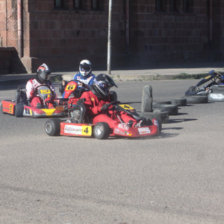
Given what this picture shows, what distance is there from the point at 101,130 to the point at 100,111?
64 cm

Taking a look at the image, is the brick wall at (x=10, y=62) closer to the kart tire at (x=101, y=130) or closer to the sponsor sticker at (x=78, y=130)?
the sponsor sticker at (x=78, y=130)

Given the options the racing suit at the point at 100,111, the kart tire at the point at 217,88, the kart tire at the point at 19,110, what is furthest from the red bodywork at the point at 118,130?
the kart tire at the point at 217,88

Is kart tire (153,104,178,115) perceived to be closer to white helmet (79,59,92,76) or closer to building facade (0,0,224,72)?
white helmet (79,59,92,76)

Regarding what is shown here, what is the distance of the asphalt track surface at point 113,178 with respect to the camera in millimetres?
6086

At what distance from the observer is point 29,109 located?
1363cm

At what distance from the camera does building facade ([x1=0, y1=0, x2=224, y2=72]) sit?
2781 centimetres

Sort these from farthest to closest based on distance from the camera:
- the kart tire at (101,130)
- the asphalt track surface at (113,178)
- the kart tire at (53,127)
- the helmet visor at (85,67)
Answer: the helmet visor at (85,67) < the kart tire at (53,127) < the kart tire at (101,130) < the asphalt track surface at (113,178)

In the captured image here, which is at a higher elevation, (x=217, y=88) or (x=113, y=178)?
(x=217, y=88)

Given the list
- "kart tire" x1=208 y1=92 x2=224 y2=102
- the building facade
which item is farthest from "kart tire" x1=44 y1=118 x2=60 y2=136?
the building facade

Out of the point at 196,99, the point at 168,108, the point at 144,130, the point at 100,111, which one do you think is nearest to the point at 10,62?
the point at 196,99

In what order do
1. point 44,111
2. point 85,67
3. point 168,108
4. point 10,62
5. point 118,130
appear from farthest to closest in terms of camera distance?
point 10,62 < point 85,67 < point 168,108 < point 44,111 < point 118,130

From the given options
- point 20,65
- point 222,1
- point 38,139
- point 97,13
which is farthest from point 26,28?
point 38,139

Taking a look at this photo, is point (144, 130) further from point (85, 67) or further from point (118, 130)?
point (85, 67)

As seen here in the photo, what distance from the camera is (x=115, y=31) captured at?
103 feet
